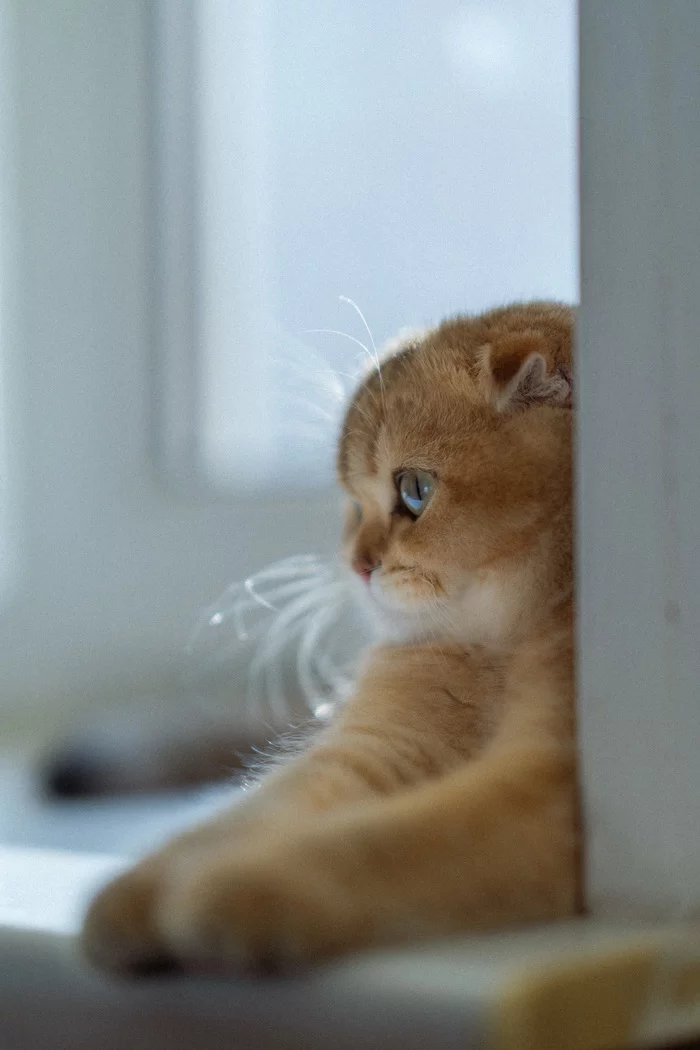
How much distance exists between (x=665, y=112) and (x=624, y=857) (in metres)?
0.39

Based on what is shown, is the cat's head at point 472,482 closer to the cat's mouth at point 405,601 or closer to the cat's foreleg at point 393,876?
the cat's mouth at point 405,601

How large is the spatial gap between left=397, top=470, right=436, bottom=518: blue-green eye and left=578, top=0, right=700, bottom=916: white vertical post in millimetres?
317

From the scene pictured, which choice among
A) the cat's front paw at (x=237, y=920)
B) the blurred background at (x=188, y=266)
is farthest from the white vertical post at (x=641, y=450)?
the blurred background at (x=188, y=266)

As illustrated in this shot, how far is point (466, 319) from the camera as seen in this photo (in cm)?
106

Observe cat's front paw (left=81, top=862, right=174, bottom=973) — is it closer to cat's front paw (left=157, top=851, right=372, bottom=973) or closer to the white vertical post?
cat's front paw (left=157, top=851, right=372, bottom=973)

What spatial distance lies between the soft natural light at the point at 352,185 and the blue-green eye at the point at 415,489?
2.19 feet

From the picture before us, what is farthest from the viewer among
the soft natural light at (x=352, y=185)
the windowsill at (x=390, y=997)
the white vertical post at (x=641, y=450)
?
the soft natural light at (x=352, y=185)

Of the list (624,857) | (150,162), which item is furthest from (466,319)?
(150,162)

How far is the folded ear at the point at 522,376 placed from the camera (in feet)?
2.91

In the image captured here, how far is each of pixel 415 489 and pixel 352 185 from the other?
4.01 ft

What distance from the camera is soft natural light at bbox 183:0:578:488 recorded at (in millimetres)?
1845

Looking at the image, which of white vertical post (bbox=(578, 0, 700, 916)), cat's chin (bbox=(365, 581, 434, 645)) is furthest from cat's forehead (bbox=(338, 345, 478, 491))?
white vertical post (bbox=(578, 0, 700, 916))

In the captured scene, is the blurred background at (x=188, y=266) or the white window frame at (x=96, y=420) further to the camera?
the white window frame at (x=96, y=420)

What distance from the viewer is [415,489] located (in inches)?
37.8
